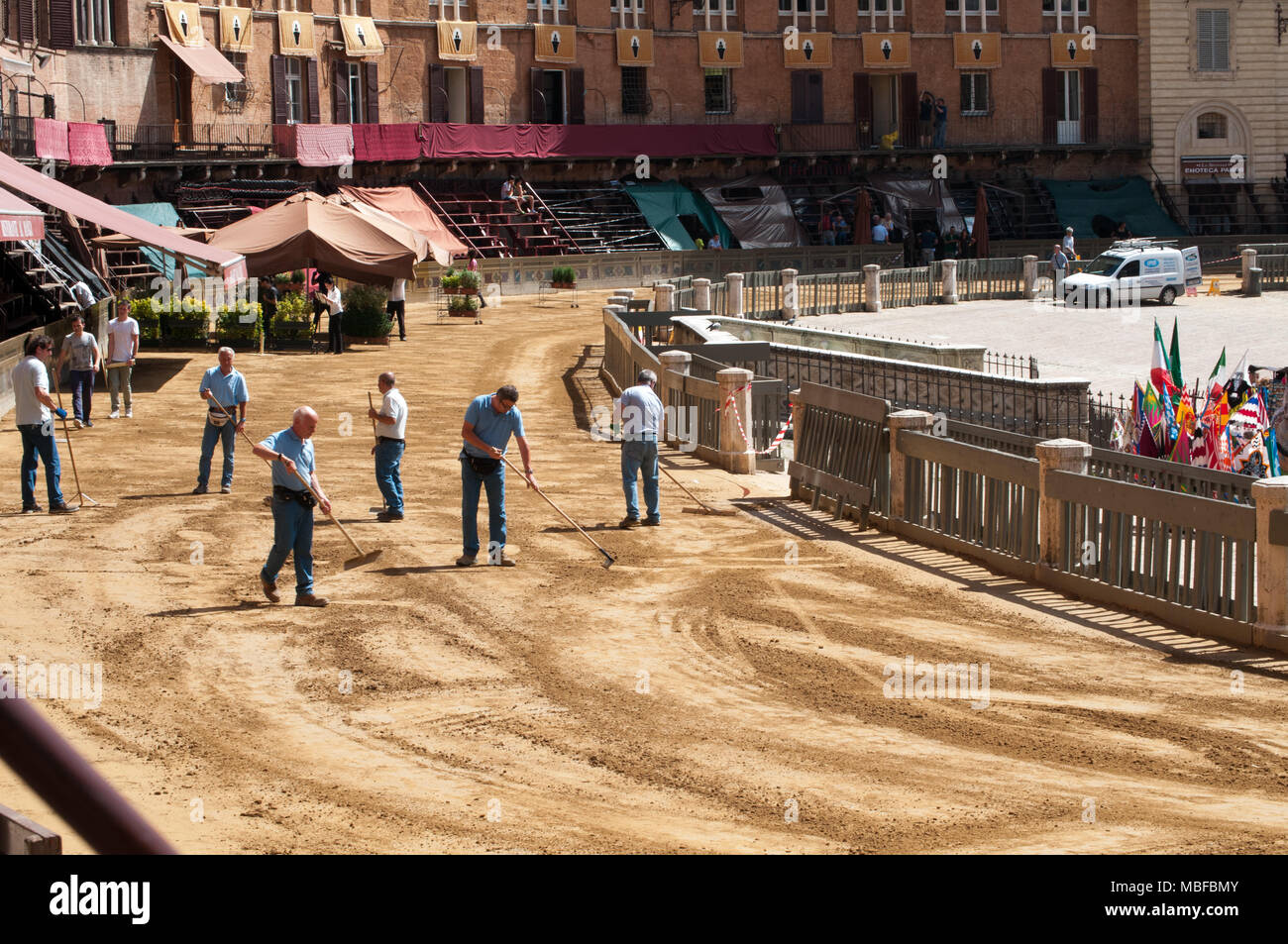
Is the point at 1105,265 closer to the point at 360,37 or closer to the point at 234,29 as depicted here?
the point at 360,37

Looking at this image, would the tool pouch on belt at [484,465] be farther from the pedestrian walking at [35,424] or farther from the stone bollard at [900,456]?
the pedestrian walking at [35,424]

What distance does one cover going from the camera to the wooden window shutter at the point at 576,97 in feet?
183

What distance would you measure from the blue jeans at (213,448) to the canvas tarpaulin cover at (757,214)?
39367 millimetres

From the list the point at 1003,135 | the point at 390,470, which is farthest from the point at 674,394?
the point at 1003,135

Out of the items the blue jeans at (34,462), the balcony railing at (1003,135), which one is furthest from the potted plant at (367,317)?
→ the balcony railing at (1003,135)

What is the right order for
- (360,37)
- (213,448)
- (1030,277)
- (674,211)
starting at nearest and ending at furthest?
(213,448) → (1030,277) → (360,37) → (674,211)

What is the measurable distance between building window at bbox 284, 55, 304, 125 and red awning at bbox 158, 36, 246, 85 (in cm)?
287

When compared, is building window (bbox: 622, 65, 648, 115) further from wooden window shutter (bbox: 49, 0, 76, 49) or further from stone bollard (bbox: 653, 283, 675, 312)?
stone bollard (bbox: 653, 283, 675, 312)

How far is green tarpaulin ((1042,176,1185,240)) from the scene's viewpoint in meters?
59.5

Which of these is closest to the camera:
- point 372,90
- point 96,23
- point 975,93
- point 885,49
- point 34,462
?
point 34,462

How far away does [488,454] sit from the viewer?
13.5m

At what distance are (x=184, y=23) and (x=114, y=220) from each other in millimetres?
20292

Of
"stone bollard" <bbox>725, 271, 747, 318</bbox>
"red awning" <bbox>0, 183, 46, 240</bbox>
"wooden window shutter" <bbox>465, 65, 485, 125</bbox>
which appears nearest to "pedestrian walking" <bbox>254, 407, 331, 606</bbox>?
"red awning" <bbox>0, 183, 46, 240</bbox>
